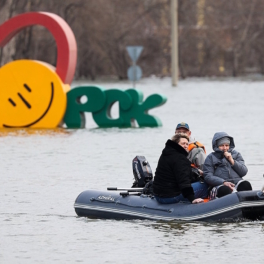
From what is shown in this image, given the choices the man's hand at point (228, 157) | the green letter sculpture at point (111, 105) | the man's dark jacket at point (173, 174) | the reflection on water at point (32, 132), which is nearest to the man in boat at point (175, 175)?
the man's dark jacket at point (173, 174)

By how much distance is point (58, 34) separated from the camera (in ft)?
89.7

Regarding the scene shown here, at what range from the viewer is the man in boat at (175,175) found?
447 inches

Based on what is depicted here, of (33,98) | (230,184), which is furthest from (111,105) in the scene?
(230,184)

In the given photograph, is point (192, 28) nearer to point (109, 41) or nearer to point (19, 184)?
point (109, 41)

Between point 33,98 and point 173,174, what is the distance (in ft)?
50.4

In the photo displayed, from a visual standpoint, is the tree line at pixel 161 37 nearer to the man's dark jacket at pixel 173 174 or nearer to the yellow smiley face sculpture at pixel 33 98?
the yellow smiley face sculpture at pixel 33 98

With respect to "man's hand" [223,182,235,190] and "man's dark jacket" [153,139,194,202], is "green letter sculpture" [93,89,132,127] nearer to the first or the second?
"man's hand" [223,182,235,190]

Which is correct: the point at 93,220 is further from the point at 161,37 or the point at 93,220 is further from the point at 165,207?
the point at 161,37

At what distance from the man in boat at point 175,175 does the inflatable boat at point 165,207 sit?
0.10m

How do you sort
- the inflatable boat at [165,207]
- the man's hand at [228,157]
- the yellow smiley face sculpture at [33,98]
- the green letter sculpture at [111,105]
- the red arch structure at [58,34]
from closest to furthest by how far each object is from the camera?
1. the inflatable boat at [165,207]
2. the man's hand at [228,157]
3. the green letter sculpture at [111,105]
4. the yellow smiley face sculpture at [33,98]
5. the red arch structure at [58,34]

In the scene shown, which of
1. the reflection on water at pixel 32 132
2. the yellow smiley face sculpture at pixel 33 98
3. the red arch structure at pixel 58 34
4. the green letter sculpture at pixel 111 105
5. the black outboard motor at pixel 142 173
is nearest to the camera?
the black outboard motor at pixel 142 173

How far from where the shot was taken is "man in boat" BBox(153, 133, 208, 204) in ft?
37.2

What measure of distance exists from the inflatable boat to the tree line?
55536mm

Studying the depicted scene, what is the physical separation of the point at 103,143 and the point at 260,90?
97.7 ft
